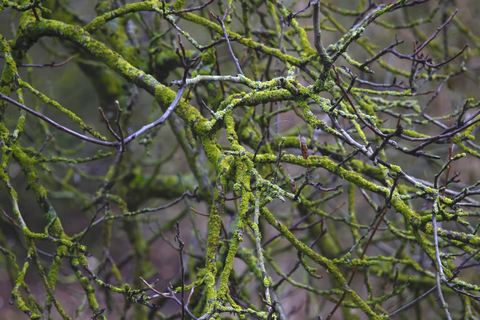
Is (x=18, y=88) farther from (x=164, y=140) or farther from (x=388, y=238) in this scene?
(x=164, y=140)

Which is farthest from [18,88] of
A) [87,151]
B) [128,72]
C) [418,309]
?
[87,151]

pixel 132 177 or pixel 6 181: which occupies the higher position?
pixel 132 177

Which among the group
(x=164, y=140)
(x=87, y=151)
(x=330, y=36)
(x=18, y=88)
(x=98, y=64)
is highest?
(x=330, y=36)

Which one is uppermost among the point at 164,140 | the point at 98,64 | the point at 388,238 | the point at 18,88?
the point at 164,140

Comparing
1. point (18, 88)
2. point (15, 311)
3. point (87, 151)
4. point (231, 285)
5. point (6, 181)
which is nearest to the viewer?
point (6, 181)

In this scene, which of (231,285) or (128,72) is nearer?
(128,72)

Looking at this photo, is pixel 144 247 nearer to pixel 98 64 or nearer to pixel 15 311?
pixel 98 64

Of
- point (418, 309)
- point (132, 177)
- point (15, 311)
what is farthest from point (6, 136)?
point (15, 311)

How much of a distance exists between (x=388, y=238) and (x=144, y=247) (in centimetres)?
239

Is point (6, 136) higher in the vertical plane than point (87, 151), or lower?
lower

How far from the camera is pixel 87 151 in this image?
27.0ft

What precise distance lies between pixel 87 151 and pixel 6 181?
689cm

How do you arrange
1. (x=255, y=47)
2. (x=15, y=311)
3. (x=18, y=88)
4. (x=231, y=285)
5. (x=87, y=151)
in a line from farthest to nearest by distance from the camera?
1. (x=87, y=151)
2. (x=15, y=311)
3. (x=231, y=285)
4. (x=255, y=47)
5. (x=18, y=88)

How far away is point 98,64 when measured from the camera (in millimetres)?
3264
